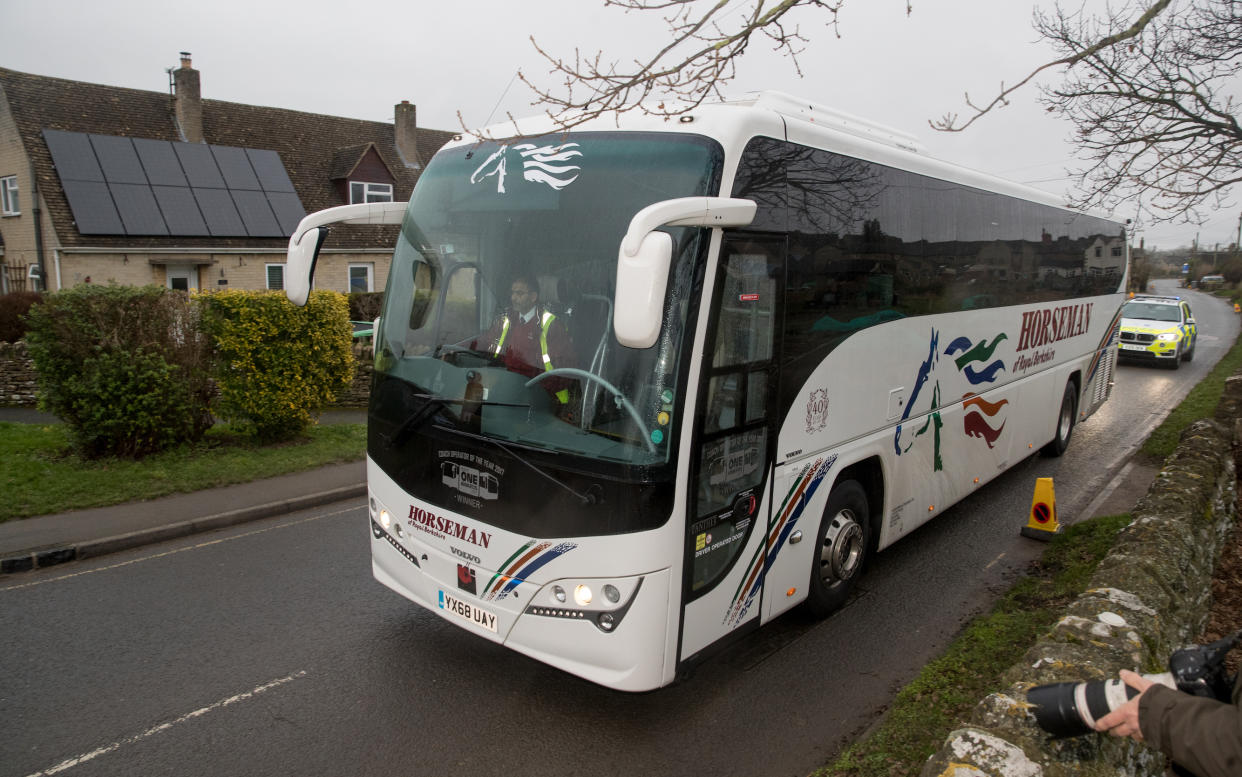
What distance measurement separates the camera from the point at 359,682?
201 inches

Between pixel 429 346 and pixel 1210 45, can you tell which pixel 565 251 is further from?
pixel 1210 45

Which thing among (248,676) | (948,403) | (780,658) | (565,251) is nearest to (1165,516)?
(948,403)

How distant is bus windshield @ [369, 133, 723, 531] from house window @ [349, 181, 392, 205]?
2781 centimetres

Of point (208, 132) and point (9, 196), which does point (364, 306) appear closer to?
point (208, 132)

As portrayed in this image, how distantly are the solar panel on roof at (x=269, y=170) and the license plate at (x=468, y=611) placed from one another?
2718cm

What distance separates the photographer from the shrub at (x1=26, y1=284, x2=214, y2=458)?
9445mm

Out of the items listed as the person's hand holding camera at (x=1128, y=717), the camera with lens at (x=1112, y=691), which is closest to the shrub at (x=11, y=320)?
the camera with lens at (x=1112, y=691)

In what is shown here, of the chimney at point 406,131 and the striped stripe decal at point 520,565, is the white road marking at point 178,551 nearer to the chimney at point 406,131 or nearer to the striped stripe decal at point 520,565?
the striped stripe decal at point 520,565

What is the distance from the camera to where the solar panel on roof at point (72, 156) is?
79.8 feet

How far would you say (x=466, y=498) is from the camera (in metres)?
4.68

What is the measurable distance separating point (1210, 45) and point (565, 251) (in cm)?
945

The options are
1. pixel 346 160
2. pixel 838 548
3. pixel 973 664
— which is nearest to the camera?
→ pixel 973 664

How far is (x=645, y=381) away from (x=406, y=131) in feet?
112

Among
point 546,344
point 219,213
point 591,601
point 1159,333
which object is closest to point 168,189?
point 219,213
